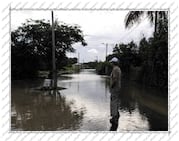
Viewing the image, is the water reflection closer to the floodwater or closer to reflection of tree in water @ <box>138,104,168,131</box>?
the floodwater

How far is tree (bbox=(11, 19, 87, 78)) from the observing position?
22.3 metres

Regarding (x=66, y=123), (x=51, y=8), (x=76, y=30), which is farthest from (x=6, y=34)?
(x=76, y=30)

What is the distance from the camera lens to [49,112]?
9.98 meters

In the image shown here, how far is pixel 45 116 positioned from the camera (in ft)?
30.2

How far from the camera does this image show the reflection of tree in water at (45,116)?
7992mm

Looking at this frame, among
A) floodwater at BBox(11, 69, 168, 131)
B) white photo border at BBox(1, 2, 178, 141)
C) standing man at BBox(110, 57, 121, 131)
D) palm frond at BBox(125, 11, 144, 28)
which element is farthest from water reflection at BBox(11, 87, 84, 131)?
palm frond at BBox(125, 11, 144, 28)

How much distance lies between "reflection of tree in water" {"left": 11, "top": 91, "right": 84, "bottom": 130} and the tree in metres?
9.82

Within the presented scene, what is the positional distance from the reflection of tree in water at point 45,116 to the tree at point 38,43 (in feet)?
32.2

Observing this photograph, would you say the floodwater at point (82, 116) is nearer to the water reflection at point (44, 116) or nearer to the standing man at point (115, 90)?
the water reflection at point (44, 116)

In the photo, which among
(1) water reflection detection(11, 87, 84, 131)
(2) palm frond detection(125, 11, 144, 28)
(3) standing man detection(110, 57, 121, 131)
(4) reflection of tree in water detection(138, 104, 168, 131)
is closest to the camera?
(4) reflection of tree in water detection(138, 104, 168, 131)

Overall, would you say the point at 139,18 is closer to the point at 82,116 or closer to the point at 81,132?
the point at 82,116

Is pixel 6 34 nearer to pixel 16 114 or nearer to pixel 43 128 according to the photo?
pixel 43 128

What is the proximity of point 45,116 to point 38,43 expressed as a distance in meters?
14.6

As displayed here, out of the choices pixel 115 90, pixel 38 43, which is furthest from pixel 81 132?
pixel 38 43
